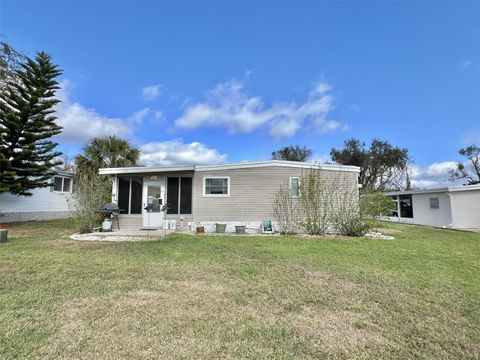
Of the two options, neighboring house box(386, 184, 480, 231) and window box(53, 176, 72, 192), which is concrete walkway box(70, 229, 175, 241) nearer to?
window box(53, 176, 72, 192)

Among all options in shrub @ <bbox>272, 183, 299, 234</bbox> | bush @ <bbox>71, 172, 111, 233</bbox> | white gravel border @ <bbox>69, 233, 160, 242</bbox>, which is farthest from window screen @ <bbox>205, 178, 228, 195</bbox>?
bush @ <bbox>71, 172, 111, 233</bbox>

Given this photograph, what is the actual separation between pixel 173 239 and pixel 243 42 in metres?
9.35

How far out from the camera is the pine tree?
14.1 metres

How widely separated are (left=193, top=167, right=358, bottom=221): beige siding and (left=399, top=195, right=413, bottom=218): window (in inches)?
400

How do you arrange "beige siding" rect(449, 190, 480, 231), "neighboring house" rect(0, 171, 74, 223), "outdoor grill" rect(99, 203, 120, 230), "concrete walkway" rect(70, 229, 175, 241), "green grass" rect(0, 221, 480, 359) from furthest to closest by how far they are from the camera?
"beige siding" rect(449, 190, 480, 231)
"neighboring house" rect(0, 171, 74, 223)
"outdoor grill" rect(99, 203, 120, 230)
"concrete walkway" rect(70, 229, 175, 241)
"green grass" rect(0, 221, 480, 359)

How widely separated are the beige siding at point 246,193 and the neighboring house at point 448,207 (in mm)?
8223

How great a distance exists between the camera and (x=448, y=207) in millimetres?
16266

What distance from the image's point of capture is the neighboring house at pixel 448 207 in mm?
15789

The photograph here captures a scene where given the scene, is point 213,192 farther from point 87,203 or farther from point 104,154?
point 104,154

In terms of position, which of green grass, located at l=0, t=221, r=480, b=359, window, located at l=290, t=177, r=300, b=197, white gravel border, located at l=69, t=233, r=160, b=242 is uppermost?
window, located at l=290, t=177, r=300, b=197

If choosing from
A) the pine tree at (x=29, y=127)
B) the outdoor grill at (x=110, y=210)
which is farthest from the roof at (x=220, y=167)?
the pine tree at (x=29, y=127)

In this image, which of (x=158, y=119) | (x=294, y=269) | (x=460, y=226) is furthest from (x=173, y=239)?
(x=460, y=226)

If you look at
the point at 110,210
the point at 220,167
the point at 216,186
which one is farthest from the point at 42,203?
the point at 220,167

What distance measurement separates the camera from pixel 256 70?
14.9 meters
